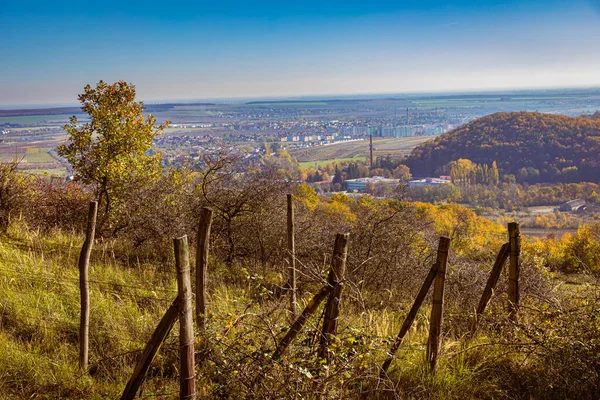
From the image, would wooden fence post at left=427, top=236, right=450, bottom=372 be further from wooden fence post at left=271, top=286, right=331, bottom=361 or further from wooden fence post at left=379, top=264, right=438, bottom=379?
wooden fence post at left=271, top=286, right=331, bottom=361

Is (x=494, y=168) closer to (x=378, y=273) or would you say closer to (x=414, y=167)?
(x=414, y=167)

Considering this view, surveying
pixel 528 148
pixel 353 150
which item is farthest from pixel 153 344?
pixel 353 150

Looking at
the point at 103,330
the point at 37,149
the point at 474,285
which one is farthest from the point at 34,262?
the point at 37,149

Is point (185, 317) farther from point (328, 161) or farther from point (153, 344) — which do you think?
point (328, 161)

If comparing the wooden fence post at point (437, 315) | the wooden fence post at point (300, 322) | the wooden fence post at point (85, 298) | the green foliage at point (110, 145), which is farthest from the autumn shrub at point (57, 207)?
the wooden fence post at point (437, 315)

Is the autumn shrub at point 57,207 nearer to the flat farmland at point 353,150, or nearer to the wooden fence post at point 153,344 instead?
the wooden fence post at point 153,344

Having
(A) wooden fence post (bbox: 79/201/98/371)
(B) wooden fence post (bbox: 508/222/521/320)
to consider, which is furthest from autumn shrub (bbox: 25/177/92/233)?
(B) wooden fence post (bbox: 508/222/521/320)
